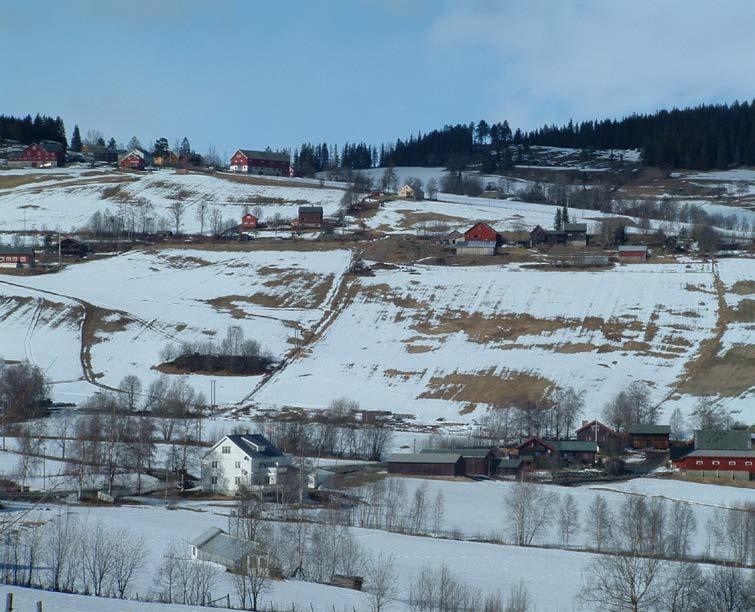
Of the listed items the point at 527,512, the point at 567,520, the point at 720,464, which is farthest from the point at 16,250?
A: the point at 567,520

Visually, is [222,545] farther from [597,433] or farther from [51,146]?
[51,146]

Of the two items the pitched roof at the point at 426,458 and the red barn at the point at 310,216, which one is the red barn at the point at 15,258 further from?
the pitched roof at the point at 426,458

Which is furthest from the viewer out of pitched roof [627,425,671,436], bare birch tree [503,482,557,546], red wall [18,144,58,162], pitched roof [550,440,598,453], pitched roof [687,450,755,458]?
red wall [18,144,58,162]

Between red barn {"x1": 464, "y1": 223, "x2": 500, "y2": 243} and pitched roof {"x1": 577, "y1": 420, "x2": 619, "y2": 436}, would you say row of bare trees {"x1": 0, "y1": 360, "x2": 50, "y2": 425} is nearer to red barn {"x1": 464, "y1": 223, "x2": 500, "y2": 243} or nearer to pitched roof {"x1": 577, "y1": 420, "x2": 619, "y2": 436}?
pitched roof {"x1": 577, "y1": 420, "x2": 619, "y2": 436}

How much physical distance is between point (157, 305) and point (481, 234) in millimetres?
34922

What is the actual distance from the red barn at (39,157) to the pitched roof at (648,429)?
114 meters

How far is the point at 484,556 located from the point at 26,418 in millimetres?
34523

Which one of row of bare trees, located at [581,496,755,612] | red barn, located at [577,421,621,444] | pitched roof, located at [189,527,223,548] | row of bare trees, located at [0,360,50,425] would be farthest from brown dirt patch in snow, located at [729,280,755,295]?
pitched roof, located at [189,527,223,548]

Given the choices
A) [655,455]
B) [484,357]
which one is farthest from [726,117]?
[655,455]

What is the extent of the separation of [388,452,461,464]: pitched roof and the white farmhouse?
20.2 feet

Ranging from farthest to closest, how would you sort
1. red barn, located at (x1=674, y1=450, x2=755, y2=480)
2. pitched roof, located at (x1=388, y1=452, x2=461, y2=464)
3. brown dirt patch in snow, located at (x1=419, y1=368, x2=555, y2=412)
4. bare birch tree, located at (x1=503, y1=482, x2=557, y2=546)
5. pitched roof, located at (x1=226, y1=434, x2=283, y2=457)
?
brown dirt patch in snow, located at (x1=419, y1=368, x2=555, y2=412) < red barn, located at (x1=674, y1=450, x2=755, y2=480) < pitched roof, located at (x1=388, y1=452, x2=461, y2=464) < pitched roof, located at (x1=226, y1=434, x2=283, y2=457) < bare birch tree, located at (x1=503, y1=482, x2=557, y2=546)

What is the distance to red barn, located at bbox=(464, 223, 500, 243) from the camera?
10406 cm

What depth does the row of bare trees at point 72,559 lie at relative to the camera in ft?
85.4

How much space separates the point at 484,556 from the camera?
32.2 m
